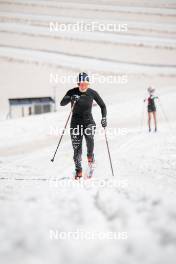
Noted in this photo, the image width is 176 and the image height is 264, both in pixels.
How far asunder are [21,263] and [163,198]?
6.03 feet

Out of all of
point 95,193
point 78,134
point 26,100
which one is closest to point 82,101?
point 78,134

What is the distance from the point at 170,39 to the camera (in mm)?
58469

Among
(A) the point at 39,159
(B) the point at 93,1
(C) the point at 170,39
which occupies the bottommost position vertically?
(A) the point at 39,159

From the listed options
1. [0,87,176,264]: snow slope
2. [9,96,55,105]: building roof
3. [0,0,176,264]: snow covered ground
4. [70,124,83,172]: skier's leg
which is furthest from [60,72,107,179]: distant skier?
[9,96,55,105]: building roof

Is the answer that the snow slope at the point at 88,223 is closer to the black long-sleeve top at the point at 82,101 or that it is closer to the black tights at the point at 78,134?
the black tights at the point at 78,134

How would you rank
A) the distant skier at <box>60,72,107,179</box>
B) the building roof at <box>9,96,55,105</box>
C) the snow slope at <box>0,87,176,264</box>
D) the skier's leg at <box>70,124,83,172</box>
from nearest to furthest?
the snow slope at <box>0,87,176,264</box>, the distant skier at <box>60,72,107,179</box>, the skier's leg at <box>70,124,83,172</box>, the building roof at <box>9,96,55,105</box>

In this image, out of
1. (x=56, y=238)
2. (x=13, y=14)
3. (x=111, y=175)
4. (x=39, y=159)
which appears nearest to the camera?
(x=56, y=238)

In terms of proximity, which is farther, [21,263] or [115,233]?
[115,233]

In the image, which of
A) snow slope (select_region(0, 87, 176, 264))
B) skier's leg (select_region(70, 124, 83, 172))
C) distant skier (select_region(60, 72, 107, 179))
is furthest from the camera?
skier's leg (select_region(70, 124, 83, 172))

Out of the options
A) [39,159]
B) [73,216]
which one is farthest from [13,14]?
[73,216]

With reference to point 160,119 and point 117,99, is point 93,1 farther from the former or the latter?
point 160,119

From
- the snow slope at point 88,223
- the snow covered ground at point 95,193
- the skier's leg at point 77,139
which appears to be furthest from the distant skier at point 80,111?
the snow slope at point 88,223

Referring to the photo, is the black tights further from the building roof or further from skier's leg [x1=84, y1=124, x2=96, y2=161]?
the building roof

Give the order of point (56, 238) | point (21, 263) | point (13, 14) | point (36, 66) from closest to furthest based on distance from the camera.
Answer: point (21, 263), point (56, 238), point (36, 66), point (13, 14)
